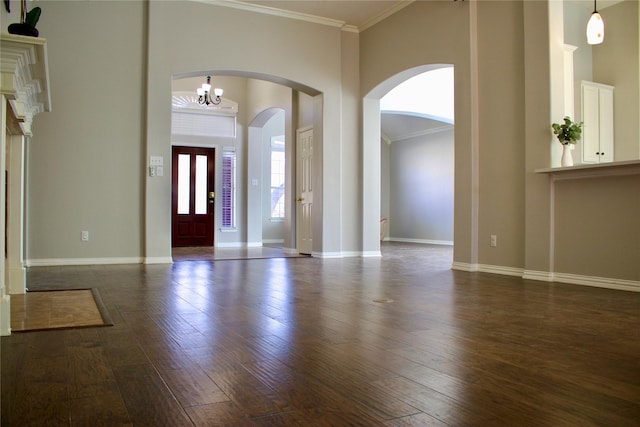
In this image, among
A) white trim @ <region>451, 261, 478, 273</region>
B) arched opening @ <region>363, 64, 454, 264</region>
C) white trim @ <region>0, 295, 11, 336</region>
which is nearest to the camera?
white trim @ <region>0, 295, 11, 336</region>

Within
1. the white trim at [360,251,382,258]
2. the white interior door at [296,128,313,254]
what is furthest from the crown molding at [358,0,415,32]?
the white trim at [360,251,382,258]

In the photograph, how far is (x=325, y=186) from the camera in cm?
768

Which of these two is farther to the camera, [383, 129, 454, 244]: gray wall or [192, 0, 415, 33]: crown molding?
[383, 129, 454, 244]: gray wall

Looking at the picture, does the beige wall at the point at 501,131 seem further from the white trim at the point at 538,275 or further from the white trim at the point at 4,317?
the white trim at the point at 4,317

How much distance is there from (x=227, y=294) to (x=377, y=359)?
6.61 ft

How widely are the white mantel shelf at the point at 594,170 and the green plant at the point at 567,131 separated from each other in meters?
0.30

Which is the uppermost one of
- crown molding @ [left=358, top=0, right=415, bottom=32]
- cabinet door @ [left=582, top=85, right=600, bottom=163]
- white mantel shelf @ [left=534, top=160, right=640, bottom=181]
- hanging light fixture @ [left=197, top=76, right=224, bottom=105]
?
crown molding @ [left=358, top=0, right=415, bottom=32]

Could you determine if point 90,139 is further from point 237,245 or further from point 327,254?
point 237,245

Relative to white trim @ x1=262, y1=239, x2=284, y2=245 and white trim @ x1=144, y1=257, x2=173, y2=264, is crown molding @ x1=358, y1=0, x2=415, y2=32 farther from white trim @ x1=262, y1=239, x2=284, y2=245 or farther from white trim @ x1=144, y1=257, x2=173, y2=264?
white trim @ x1=262, y1=239, x2=284, y2=245

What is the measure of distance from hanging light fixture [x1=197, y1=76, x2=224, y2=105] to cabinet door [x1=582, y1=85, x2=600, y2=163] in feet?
19.5

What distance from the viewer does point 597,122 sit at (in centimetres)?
660

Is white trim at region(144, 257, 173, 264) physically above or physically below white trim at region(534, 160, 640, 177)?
below

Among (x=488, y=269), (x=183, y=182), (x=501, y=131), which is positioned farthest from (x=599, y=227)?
(x=183, y=182)

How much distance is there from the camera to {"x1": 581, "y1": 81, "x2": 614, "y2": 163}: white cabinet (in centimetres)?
646
